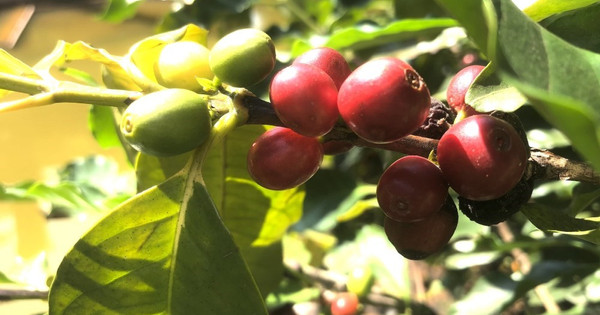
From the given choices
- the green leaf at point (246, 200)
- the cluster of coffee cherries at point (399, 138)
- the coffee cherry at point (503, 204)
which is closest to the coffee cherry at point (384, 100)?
the cluster of coffee cherries at point (399, 138)

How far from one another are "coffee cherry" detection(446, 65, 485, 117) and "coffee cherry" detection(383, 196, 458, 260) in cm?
8

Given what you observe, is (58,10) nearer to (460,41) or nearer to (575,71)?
(460,41)

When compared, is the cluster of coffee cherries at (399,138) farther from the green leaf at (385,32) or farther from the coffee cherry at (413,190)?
the green leaf at (385,32)

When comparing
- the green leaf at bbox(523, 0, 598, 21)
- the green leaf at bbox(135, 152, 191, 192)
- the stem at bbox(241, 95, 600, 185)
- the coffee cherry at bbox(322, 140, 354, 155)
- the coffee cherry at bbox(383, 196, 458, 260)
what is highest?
the green leaf at bbox(523, 0, 598, 21)

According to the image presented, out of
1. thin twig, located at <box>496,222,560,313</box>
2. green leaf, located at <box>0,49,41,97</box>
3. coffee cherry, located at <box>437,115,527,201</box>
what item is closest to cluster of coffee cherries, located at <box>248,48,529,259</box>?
coffee cherry, located at <box>437,115,527,201</box>

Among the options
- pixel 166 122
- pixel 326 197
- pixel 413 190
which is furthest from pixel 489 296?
pixel 166 122

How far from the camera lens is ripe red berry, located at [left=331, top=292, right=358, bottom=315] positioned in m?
1.01

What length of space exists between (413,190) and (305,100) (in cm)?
11

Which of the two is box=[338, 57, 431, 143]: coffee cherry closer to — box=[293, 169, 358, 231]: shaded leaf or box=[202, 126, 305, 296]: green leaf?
box=[202, 126, 305, 296]: green leaf

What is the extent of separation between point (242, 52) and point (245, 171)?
20 cm

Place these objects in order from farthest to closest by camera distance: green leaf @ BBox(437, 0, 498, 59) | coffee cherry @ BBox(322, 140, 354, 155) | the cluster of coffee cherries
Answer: coffee cherry @ BBox(322, 140, 354, 155), the cluster of coffee cherries, green leaf @ BBox(437, 0, 498, 59)

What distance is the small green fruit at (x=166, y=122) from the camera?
44cm

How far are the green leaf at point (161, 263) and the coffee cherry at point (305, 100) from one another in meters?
0.11

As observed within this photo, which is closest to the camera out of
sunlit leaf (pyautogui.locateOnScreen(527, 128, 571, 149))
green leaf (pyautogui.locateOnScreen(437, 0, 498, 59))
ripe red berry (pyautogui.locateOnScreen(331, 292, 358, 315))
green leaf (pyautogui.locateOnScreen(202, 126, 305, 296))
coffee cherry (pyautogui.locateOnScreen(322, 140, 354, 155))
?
green leaf (pyautogui.locateOnScreen(437, 0, 498, 59))
